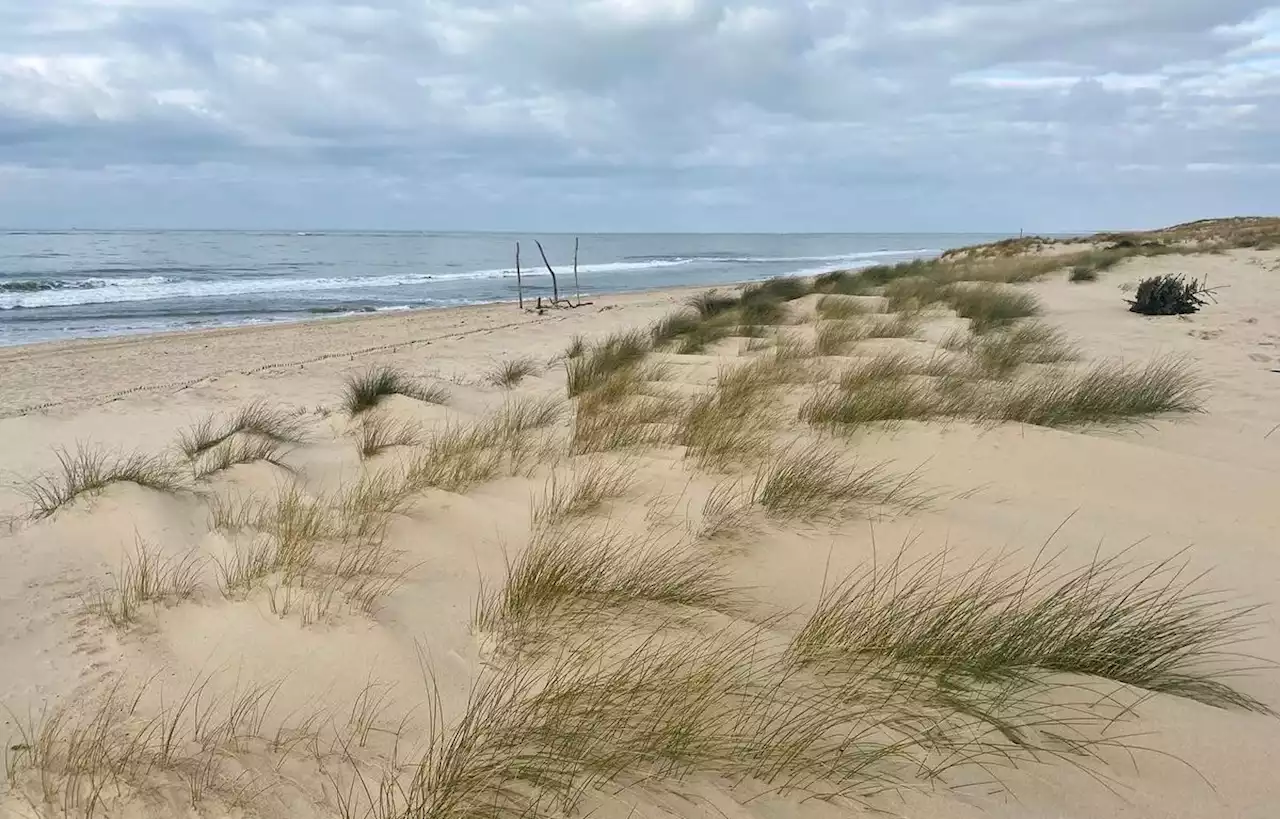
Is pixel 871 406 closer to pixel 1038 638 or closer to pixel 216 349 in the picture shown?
pixel 1038 638

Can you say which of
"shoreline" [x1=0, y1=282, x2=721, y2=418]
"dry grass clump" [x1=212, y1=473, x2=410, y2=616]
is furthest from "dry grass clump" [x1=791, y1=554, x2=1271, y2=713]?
"shoreline" [x1=0, y1=282, x2=721, y2=418]

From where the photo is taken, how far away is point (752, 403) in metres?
5.45

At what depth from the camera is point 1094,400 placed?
17.2 ft

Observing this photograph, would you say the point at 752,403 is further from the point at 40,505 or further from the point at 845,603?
the point at 40,505

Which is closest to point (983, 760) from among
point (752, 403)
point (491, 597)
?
point (491, 597)

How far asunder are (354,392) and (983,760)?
6.32 metres

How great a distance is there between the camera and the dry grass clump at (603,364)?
23.7 ft

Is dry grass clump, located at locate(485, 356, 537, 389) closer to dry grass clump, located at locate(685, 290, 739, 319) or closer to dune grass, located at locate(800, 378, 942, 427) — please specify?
dune grass, located at locate(800, 378, 942, 427)

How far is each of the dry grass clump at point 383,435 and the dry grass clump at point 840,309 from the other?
21.3 ft

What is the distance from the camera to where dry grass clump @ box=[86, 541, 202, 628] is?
2.62 metres

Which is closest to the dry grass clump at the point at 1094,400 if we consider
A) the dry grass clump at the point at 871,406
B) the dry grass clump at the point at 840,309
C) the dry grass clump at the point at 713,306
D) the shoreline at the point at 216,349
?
the dry grass clump at the point at 871,406

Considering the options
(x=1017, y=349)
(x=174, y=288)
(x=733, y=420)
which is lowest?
(x=733, y=420)

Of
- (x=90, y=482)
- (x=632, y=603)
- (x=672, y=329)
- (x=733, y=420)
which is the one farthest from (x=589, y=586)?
(x=672, y=329)

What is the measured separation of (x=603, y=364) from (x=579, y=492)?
4315 millimetres
